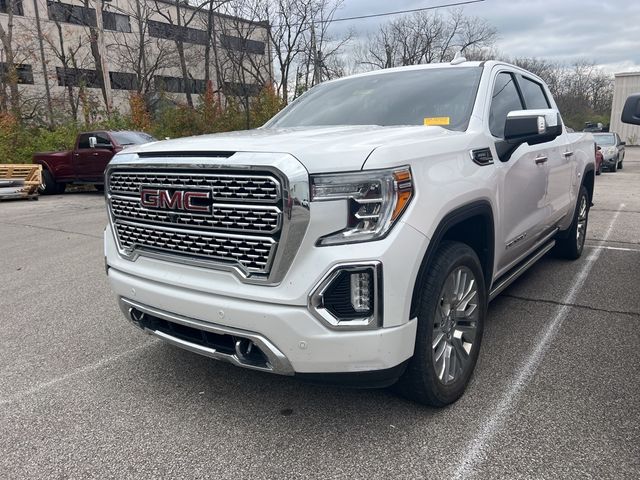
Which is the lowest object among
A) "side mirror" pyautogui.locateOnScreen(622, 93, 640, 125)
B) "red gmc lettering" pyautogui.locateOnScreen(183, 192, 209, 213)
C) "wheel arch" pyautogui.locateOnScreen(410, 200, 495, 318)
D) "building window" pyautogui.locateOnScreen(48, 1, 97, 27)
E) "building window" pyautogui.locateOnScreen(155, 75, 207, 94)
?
"wheel arch" pyautogui.locateOnScreen(410, 200, 495, 318)

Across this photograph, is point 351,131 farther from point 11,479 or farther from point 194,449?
point 11,479

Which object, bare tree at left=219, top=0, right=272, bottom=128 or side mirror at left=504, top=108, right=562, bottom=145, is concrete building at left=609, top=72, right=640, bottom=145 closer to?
bare tree at left=219, top=0, right=272, bottom=128

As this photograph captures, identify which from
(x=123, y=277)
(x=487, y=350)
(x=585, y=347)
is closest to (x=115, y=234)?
(x=123, y=277)

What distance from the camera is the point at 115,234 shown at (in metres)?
3.09

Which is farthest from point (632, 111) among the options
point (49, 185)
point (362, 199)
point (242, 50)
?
point (242, 50)

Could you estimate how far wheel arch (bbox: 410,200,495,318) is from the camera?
8.11 ft

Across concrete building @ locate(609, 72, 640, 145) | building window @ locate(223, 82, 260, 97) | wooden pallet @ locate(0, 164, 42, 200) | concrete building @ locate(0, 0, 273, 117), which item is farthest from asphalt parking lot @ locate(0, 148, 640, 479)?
concrete building @ locate(609, 72, 640, 145)

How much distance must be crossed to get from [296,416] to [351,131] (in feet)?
5.23

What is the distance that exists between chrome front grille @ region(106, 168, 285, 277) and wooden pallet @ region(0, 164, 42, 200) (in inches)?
537

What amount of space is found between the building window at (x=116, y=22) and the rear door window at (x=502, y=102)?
41914 millimetres

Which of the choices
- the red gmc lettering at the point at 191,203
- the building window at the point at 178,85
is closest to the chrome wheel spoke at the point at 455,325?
the red gmc lettering at the point at 191,203

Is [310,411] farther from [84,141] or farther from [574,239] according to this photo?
[84,141]

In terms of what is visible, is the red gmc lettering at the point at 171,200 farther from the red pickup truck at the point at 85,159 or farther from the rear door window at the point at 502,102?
the red pickup truck at the point at 85,159

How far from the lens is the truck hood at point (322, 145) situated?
2.26m
